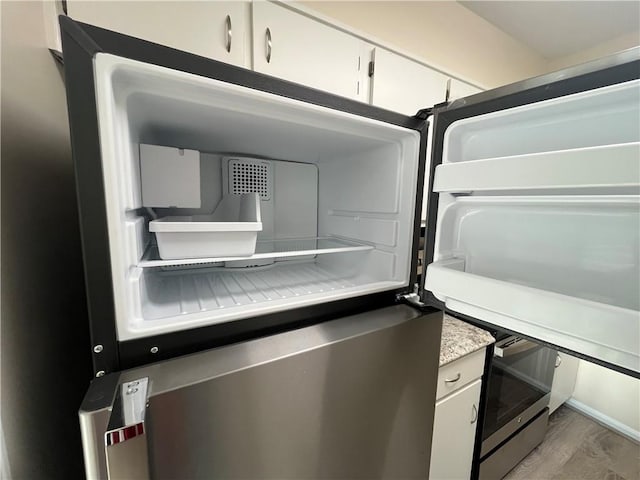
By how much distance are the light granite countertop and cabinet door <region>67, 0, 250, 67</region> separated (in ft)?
4.12

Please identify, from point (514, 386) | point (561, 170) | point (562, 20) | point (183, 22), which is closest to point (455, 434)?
point (514, 386)

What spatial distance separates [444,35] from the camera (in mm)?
1544

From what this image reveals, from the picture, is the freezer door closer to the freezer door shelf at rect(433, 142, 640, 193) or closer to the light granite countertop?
the freezer door shelf at rect(433, 142, 640, 193)

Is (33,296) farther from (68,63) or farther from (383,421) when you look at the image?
(383,421)

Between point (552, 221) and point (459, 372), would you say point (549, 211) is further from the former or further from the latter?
point (459, 372)

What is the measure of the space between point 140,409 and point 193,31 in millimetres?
1034

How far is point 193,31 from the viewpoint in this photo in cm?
83

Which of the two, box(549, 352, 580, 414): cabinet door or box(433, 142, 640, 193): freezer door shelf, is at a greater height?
box(433, 142, 640, 193): freezer door shelf

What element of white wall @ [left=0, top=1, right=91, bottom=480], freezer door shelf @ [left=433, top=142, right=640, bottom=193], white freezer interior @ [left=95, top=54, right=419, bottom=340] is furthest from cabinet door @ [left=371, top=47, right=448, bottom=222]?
white wall @ [left=0, top=1, right=91, bottom=480]

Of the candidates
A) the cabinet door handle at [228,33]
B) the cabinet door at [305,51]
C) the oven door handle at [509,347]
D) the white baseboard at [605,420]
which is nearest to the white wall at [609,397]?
the white baseboard at [605,420]

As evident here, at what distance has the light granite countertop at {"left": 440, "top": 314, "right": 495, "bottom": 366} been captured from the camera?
94cm

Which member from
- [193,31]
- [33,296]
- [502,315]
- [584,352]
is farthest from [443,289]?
[193,31]

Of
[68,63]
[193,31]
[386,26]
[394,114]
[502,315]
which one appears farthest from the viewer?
[386,26]

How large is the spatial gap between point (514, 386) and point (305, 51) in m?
1.84
